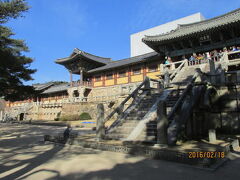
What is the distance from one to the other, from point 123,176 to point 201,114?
6.06 m

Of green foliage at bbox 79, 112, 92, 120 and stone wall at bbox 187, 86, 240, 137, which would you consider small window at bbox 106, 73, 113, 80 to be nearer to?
green foliage at bbox 79, 112, 92, 120

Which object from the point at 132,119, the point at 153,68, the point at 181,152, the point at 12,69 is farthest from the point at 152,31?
the point at 181,152

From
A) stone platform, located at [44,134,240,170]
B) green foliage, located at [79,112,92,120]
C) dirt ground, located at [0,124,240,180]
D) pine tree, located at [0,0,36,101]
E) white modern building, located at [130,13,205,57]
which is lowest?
dirt ground, located at [0,124,240,180]

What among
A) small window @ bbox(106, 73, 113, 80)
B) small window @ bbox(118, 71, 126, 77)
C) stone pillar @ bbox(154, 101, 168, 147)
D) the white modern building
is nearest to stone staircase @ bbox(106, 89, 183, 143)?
stone pillar @ bbox(154, 101, 168, 147)

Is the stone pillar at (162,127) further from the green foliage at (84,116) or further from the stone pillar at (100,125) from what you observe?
the green foliage at (84,116)

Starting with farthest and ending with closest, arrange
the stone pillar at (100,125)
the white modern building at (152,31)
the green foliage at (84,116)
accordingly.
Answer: the white modern building at (152,31), the green foliage at (84,116), the stone pillar at (100,125)

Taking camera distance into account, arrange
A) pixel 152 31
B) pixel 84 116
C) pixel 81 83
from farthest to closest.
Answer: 1. pixel 152 31
2. pixel 81 83
3. pixel 84 116

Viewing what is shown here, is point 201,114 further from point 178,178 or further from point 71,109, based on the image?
point 71,109

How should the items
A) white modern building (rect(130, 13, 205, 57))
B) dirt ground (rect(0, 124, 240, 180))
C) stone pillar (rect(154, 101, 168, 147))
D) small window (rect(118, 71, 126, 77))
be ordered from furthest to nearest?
white modern building (rect(130, 13, 205, 57)) < small window (rect(118, 71, 126, 77)) < stone pillar (rect(154, 101, 168, 147)) < dirt ground (rect(0, 124, 240, 180))

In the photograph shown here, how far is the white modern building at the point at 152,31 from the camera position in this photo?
112ft

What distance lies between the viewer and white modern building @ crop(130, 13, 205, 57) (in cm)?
3408

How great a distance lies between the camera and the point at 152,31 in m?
39.8

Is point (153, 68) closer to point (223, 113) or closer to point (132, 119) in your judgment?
point (223, 113)

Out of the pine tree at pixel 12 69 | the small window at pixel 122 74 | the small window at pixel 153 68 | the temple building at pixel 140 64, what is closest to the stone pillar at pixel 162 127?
the temple building at pixel 140 64
